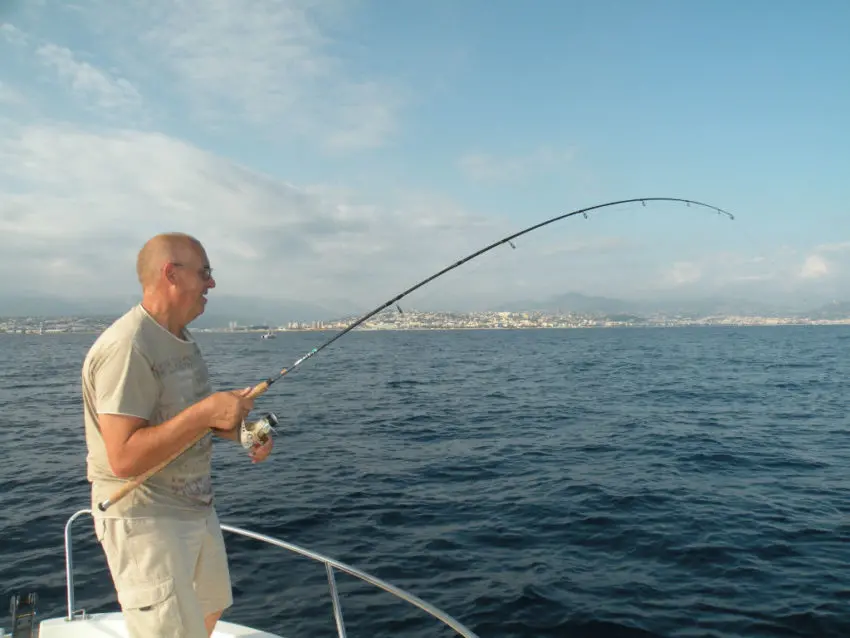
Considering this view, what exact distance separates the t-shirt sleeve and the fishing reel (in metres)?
0.63

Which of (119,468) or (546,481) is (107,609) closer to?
(119,468)

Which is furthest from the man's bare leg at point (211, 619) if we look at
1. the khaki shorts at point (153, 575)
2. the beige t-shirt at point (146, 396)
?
the beige t-shirt at point (146, 396)

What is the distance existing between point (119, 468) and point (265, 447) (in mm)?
795

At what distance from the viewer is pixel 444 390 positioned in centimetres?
2873

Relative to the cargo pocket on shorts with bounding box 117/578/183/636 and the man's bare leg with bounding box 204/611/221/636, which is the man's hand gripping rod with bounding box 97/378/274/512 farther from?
the man's bare leg with bounding box 204/611/221/636

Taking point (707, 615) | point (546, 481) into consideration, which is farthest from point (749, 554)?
point (546, 481)

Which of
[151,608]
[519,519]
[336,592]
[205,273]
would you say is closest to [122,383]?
[205,273]

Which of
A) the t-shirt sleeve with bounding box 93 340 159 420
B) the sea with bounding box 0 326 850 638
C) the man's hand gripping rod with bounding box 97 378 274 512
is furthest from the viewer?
the sea with bounding box 0 326 850 638

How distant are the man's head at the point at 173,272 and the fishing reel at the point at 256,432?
0.66 meters

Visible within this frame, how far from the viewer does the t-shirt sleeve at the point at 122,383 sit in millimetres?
2441

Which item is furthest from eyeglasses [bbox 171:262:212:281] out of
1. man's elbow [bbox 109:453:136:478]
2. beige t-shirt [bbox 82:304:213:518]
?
man's elbow [bbox 109:453:136:478]

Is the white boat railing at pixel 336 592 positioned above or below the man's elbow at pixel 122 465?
below

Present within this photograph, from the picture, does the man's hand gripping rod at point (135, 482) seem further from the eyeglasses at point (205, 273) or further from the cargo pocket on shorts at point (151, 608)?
the eyeglasses at point (205, 273)

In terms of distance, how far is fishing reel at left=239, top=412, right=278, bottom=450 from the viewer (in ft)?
10.1
